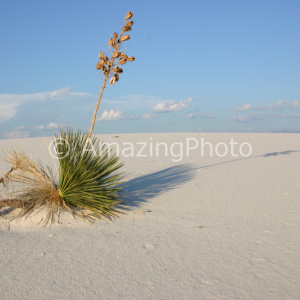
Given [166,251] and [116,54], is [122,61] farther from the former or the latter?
[166,251]

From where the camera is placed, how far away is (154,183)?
7582 mm

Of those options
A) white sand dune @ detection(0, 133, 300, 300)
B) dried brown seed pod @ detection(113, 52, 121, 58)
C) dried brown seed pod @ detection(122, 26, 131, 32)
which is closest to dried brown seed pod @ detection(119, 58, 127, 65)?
dried brown seed pod @ detection(113, 52, 121, 58)

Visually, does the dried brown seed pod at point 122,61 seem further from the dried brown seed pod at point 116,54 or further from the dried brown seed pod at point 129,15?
the dried brown seed pod at point 129,15

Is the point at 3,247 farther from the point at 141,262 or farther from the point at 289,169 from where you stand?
the point at 289,169

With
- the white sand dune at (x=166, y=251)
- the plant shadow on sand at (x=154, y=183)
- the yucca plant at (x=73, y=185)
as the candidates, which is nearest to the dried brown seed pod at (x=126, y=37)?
the yucca plant at (x=73, y=185)

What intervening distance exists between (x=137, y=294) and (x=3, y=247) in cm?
185

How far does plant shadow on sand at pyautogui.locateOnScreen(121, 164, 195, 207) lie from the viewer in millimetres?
6102

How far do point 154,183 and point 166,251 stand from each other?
12.5ft

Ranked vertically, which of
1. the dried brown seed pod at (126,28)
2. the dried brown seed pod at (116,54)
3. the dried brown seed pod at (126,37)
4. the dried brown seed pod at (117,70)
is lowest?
the dried brown seed pod at (117,70)

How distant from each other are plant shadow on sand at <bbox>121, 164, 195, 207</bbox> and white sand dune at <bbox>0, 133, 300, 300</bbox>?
0.06 m

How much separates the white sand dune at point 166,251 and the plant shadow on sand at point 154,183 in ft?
0.20

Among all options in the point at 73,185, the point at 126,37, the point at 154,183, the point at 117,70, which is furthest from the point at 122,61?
the point at 154,183

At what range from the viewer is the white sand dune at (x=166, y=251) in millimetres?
3014

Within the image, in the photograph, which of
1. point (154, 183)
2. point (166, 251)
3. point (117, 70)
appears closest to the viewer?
point (166, 251)
